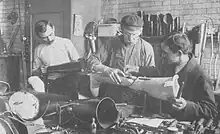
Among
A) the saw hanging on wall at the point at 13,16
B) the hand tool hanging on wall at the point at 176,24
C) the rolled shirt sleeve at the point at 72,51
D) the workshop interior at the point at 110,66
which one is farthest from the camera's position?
the saw hanging on wall at the point at 13,16

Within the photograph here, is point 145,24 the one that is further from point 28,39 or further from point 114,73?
point 28,39

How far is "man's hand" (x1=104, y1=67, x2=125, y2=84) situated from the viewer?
1747 millimetres

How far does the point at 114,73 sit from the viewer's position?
69.4 inches

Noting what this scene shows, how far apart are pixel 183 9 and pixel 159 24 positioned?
0.18m

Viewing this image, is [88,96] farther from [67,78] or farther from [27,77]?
[27,77]

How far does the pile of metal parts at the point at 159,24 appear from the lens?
1715 mm

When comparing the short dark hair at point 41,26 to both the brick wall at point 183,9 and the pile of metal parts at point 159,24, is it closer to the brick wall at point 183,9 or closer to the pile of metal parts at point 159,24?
the brick wall at point 183,9

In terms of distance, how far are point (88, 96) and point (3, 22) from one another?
3.09ft

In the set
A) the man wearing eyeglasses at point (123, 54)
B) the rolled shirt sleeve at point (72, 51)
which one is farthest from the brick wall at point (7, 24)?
the man wearing eyeglasses at point (123, 54)

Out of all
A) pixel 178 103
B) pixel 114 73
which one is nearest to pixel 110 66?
pixel 114 73

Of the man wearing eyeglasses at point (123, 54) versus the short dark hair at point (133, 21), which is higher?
the short dark hair at point (133, 21)

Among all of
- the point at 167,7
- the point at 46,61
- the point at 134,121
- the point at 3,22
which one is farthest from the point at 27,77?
the point at 167,7

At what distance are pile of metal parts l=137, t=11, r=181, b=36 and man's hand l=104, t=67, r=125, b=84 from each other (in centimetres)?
30

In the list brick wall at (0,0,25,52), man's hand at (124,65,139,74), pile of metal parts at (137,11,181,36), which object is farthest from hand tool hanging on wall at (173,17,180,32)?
brick wall at (0,0,25,52)
